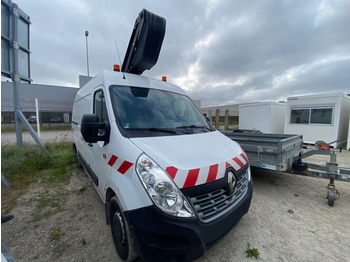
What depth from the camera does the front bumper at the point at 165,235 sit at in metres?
1.56

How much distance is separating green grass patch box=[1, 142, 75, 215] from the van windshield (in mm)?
3070

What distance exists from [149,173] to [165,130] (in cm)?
80

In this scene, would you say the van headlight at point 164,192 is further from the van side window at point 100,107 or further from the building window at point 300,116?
the building window at point 300,116

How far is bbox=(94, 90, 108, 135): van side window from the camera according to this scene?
2.51 meters

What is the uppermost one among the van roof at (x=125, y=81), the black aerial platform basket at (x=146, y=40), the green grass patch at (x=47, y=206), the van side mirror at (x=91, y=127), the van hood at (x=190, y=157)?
the black aerial platform basket at (x=146, y=40)

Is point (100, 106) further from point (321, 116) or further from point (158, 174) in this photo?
point (321, 116)

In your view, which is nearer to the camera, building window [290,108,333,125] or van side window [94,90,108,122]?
van side window [94,90,108,122]

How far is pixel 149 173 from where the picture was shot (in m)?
1.69

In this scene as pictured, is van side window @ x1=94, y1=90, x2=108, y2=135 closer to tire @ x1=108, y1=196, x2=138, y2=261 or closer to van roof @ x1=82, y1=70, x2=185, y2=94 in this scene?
van roof @ x1=82, y1=70, x2=185, y2=94

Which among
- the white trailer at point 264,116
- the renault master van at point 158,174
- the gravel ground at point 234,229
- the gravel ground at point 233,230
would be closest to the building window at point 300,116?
the white trailer at point 264,116

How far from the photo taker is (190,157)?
189 centimetres

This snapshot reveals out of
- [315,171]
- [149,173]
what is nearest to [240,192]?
[149,173]

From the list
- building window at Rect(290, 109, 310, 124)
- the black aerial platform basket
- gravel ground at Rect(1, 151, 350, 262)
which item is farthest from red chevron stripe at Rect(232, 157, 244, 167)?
building window at Rect(290, 109, 310, 124)

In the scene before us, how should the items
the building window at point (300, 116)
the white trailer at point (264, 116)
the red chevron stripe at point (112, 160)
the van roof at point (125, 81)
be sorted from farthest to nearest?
the white trailer at point (264, 116)
the building window at point (300, 116)
the van roof at point (125, 81)
the red chevron stripe at point (112, 160)
